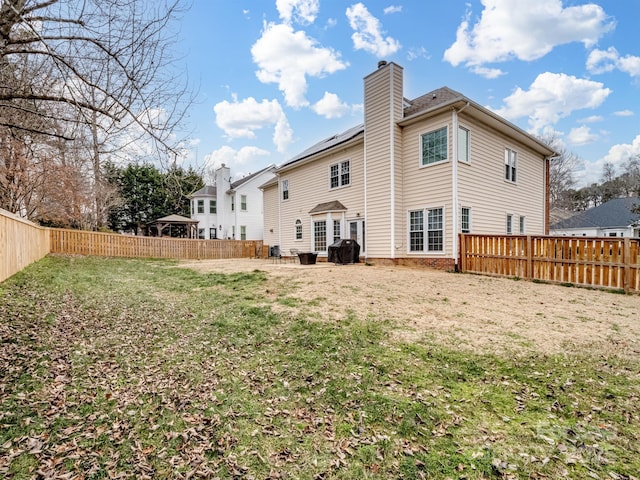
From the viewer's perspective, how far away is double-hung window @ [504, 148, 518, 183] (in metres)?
14.2

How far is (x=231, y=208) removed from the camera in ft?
94.6

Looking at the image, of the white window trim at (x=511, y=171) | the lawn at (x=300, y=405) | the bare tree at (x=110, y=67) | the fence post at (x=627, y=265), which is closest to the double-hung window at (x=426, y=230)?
the white window trim at (x=511, y=171)

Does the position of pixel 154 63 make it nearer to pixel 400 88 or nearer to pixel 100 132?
pixel 100 132

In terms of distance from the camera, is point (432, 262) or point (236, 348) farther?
point (432, 262)

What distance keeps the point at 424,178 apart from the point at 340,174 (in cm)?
452

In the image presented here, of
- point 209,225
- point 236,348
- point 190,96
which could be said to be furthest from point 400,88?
point 209,225

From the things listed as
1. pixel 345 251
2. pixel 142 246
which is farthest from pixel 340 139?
pixel 142 246

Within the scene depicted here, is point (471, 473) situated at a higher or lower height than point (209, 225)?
lower

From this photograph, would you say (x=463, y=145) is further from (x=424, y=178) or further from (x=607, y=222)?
(x=607, y=222)

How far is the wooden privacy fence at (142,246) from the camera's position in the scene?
55.1ft

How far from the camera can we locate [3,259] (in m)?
7.33

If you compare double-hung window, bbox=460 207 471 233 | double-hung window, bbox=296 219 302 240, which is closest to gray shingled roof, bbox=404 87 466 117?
double-hung window, bbox=460 207 471 233

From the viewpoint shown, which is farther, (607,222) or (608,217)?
(608,217)

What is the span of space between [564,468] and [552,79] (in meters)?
29.1
